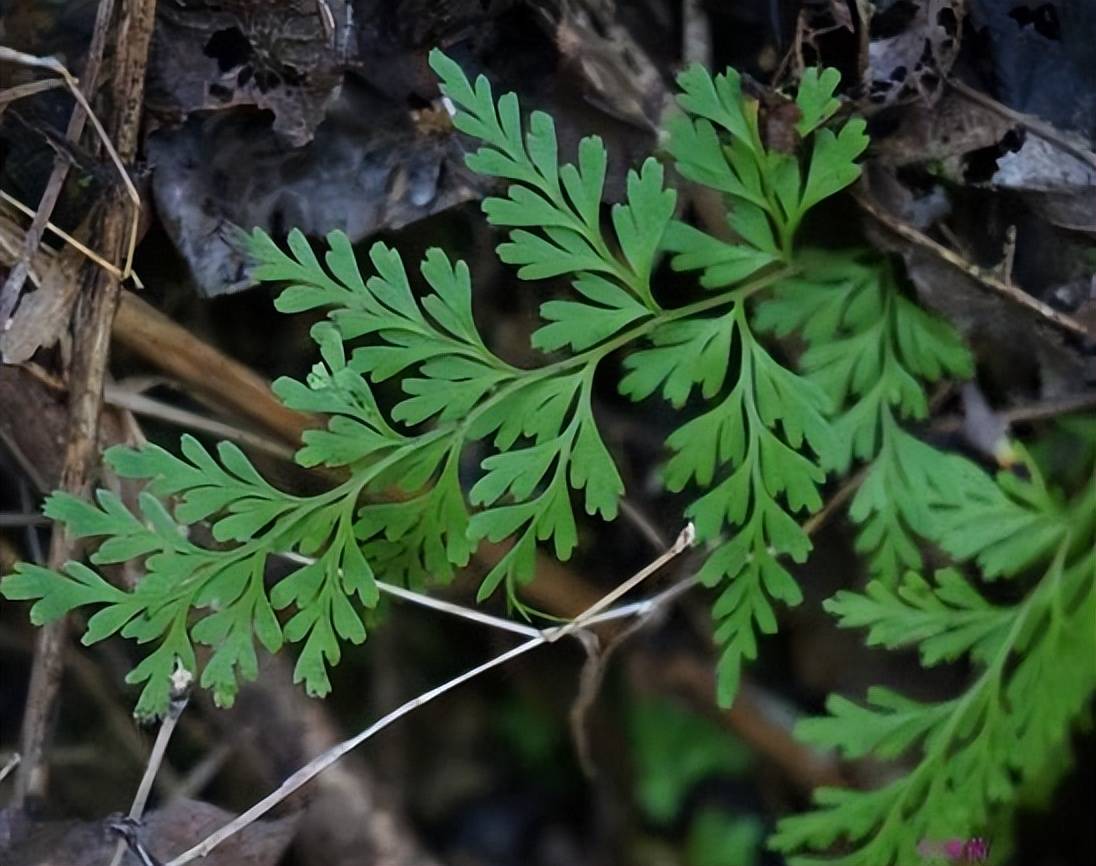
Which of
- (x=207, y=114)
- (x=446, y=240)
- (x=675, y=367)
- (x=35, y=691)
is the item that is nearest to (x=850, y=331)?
(x=675, y=367)

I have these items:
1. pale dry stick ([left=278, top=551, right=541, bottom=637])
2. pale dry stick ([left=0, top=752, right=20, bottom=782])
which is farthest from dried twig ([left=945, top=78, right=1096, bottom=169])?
pale dry stick ([left=0, top=752, right=20, bottom=782])

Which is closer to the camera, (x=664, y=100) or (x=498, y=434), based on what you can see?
(x=498, y=434)

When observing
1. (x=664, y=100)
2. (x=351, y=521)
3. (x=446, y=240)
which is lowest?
(x=351, y=521)

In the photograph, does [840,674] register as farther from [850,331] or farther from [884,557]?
[850,331]

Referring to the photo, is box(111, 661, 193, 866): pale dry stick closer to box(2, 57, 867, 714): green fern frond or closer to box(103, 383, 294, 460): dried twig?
box(2, 57, 867, 714): green fern frond

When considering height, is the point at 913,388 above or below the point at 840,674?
above

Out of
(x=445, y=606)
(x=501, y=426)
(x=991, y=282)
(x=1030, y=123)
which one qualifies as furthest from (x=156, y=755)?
(x=1030, y=123)
